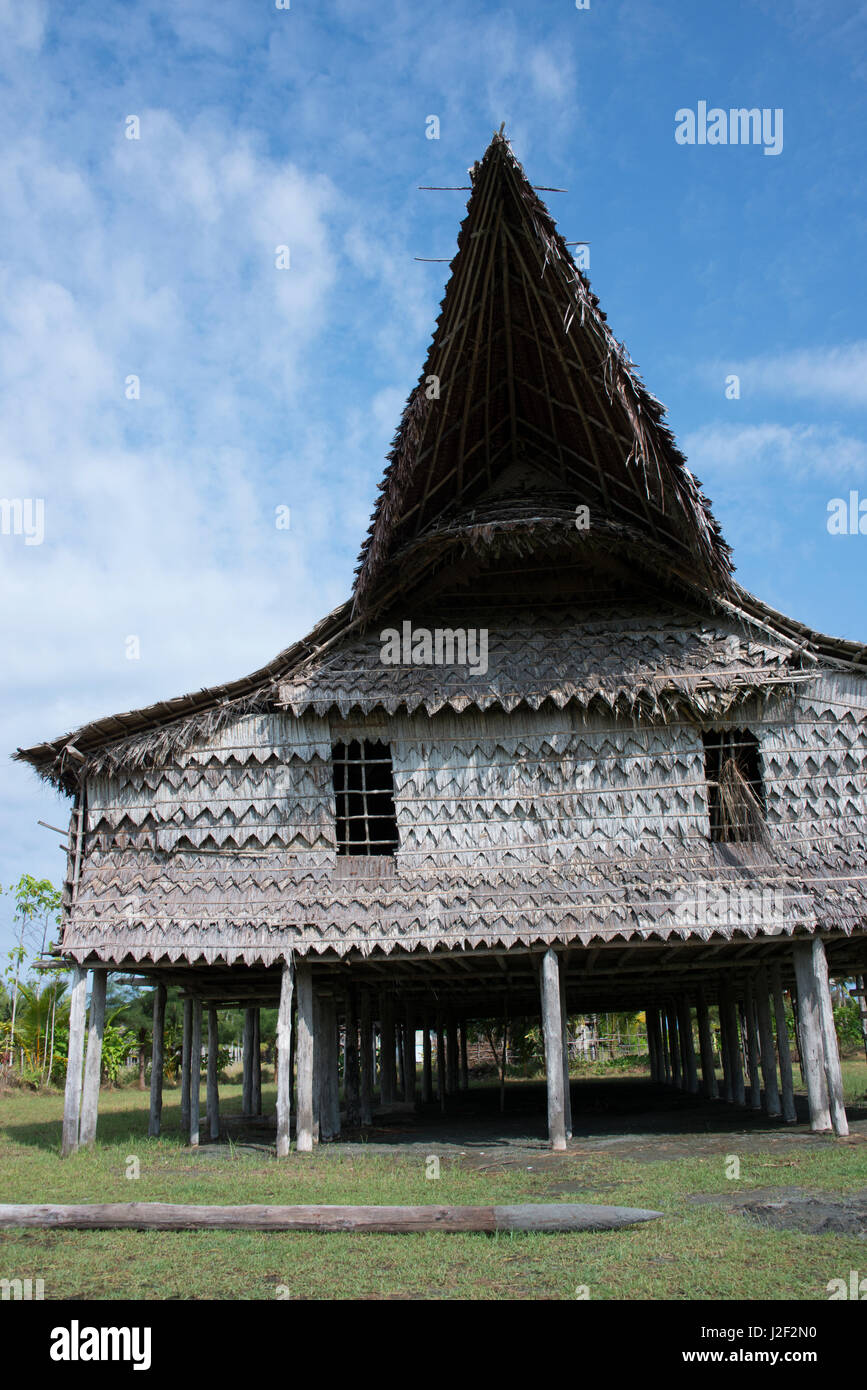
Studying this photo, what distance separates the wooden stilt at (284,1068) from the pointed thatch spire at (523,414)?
239 inches

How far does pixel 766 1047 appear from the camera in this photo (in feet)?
58.4

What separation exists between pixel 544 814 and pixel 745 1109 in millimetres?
8565

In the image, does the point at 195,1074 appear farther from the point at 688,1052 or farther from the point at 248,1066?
the point at 688,1052

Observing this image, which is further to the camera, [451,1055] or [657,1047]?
[657,1047]

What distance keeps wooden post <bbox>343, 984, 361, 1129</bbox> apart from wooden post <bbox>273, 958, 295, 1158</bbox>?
3766mm

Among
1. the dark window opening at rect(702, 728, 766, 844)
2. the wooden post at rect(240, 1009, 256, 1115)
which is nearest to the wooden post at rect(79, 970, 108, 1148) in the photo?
the wooden post at rect(240, 1009, 256, 1115)

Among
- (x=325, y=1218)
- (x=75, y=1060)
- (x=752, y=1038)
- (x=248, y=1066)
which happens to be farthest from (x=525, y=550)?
(x=248, y=1066)

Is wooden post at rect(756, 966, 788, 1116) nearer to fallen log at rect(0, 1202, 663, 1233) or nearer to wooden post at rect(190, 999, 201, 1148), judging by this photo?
fallen log at rect(0, 1202, 663, 1233)

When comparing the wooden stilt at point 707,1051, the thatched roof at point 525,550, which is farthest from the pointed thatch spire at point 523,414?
the wooden stilt at point 707,1051

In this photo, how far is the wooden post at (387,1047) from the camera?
67.0 ft

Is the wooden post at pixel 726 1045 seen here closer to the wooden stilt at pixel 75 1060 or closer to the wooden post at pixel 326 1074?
the wooden post at pixel 326 1074

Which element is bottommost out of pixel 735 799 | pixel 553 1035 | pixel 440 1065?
pixel 440 1065

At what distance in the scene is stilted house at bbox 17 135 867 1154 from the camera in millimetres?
14508

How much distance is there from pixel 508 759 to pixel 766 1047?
24.1ft
